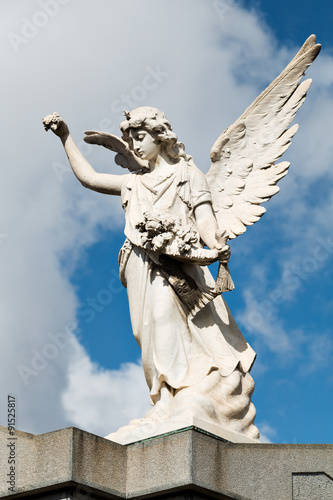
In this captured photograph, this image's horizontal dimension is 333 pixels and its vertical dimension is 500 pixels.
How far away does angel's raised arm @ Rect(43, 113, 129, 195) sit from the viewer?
38.3 ft

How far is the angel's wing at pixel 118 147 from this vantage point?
12070mm

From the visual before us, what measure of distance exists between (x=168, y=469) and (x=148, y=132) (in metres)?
3.94

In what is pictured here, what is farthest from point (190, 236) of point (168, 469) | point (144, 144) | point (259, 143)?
point (168, 469)

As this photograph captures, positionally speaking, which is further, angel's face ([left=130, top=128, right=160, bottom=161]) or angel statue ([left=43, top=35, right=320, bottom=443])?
angel's face ([left=130, top=128, right=160, bottom=161])

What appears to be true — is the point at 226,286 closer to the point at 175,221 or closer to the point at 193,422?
the point at 175,221

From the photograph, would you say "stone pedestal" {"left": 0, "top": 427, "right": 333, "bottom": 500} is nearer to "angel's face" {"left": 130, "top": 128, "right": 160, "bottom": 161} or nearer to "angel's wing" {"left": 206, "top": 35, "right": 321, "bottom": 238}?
"angel's wing" {"left": 206, "top": 35, "right": 321, "bottom": 238}

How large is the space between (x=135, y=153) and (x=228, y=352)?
2525mm

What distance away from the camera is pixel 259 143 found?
468 inches

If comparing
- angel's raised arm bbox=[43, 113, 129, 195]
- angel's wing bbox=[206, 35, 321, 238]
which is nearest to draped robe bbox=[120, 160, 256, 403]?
angel's raised arm bbox=[43, 113, 129, 195]

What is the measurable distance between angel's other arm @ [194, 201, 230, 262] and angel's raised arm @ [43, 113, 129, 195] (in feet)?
3.38

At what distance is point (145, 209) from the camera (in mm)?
11055

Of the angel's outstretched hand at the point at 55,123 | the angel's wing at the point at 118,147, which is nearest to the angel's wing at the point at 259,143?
the angel's wing at the point at 118,147

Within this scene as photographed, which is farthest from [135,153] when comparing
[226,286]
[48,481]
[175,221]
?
[48,481]

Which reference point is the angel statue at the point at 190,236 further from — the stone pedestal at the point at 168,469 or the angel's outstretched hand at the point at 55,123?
the stone pedestal at the point at 168,469
